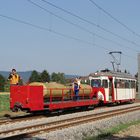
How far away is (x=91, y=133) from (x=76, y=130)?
2.97 feet

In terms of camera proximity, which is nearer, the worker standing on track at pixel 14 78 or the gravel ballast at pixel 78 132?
the gravel ballast at pixel 78 132

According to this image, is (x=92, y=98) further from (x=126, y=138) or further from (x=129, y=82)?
(x=126, y=138)

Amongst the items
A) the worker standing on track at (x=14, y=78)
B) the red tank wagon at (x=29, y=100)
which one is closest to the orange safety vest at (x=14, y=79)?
the worker standing on track at (x=14, y=78)

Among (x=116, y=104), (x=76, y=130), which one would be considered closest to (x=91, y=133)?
(x=76, y=130)

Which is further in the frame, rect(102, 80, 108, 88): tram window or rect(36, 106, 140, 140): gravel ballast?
rect(102, 80, 108, 88): tram window

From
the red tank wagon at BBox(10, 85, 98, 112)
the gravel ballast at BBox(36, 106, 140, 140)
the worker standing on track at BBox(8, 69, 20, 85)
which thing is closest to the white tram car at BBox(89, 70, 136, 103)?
the red tank wagon at BBox(10, 85, 98, 112)

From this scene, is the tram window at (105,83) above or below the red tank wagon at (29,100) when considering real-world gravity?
above

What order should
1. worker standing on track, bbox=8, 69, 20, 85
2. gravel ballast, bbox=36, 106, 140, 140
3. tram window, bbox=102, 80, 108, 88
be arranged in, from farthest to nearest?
tram window, bbox=102, 80, 108, 88, worker standing on track, bbox=8, 69, 20, 85, gravel ballast, bbox=36, 106, 140, 140

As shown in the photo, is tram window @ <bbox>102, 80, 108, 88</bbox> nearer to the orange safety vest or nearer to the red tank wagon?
the red tank wagon

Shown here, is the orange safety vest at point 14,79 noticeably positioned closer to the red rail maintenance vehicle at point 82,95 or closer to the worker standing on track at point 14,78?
the worker standing on track at point 14,78

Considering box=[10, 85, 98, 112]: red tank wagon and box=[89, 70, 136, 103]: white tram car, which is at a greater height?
box=[89, 70, 136, 103]: white tram car

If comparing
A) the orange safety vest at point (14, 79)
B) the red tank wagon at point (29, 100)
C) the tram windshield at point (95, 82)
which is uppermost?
the tram windshield at point (95, 82)

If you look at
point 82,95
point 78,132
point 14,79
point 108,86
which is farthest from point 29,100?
point 108,86

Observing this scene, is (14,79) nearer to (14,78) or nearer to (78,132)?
(14,78)
